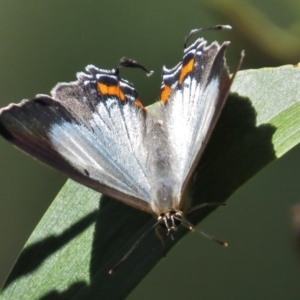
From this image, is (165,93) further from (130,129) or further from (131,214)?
(131,214)

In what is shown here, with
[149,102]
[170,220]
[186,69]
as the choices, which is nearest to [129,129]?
[186,69]

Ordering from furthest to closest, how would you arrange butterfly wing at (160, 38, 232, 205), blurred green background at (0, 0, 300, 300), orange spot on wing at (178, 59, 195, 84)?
blurred green background at (0, 0, 300, 300), orange spot on wing at (178, 59, 195, 84), butterfly wing at (160, 38, 232, 205)

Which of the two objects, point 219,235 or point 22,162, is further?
point 22,162

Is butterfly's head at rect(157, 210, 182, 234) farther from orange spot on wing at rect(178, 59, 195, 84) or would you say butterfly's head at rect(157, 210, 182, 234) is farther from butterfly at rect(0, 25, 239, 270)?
orange spot on wing at rect(178, 59, 195, 84)

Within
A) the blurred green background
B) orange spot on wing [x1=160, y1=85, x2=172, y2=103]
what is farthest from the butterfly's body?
the blurred green background

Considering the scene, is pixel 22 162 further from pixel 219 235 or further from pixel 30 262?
pixel 30 262

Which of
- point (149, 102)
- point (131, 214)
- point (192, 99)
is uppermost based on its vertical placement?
point (192, 99)

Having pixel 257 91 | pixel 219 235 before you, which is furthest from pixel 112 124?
pixel 219 235
